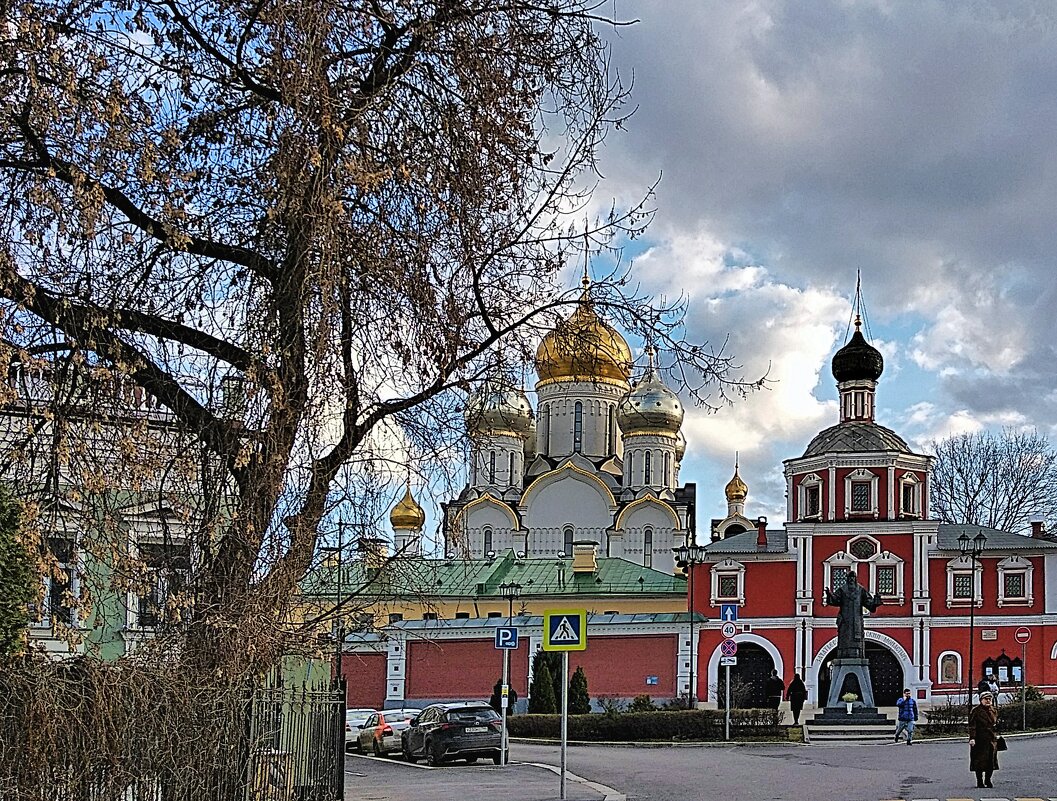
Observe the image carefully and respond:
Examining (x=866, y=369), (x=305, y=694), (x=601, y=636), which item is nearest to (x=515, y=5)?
(x=305, y=694)

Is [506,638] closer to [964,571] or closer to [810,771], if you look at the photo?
[810,771]

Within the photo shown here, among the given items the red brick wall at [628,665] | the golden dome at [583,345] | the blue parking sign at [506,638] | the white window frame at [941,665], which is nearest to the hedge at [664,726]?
the blue parking sign at [506,638]

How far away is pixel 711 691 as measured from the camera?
156 feet

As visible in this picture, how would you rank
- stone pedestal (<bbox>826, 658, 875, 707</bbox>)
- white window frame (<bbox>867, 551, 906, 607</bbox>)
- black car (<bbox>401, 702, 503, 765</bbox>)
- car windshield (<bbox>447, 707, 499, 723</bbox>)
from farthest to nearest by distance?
white window frame (<bbox>867, 551, 906, 607</bbox>), stone pedestal (<bbox>826, 658, 875, 707</bbox>), car windshield (<bbox>447, 707, 499, 723</bbox>), black car (<bbox>401, 702, 503, 765</bbox>)

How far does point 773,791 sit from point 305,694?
8.37 metres

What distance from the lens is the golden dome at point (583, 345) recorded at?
1044cm

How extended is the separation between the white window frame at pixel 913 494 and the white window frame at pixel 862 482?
2.96 ft

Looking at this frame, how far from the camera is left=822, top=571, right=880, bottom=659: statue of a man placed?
3256 centimetres

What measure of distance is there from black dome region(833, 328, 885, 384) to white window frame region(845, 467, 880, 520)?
4.63m

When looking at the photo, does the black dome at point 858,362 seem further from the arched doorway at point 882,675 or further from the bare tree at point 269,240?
the bare tree at point 269,240

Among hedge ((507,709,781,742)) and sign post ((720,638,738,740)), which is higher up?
sign post ((720,638,738,740))

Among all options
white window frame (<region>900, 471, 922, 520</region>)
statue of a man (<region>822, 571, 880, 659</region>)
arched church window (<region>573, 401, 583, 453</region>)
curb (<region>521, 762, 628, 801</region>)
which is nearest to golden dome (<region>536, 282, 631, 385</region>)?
curb (<region>521, 762, 628, 801</region>)

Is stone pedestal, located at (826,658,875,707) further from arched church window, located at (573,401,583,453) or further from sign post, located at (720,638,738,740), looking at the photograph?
arched church window, located at (573,401,583,453)

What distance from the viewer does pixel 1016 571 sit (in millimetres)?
47938
